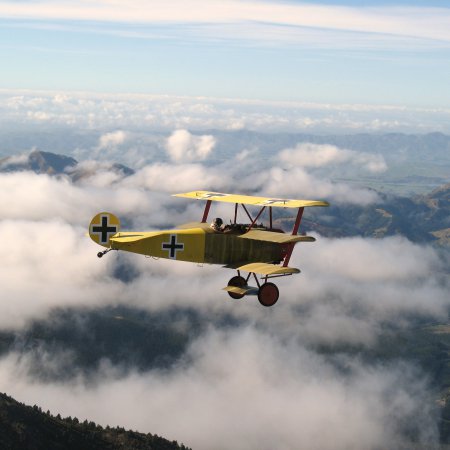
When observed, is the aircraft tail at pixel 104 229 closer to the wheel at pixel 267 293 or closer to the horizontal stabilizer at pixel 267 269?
the horizontal stabilizer at pixel 267 269

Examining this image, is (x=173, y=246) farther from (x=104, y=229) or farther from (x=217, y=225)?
(x=104, y=229)

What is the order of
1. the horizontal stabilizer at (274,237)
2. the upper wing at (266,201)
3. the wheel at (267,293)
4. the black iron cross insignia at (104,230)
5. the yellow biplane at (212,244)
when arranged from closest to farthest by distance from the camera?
the horizontal stabilizer at (274,237) → the upper wing at (266,201) → the wheel at (267,293) → the yellow biplane at (212,244) → the black iron cross insignia at (104,230)

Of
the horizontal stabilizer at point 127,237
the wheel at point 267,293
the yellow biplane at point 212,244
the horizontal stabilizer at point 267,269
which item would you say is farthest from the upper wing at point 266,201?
the horizontal stabilizer at point 127,237

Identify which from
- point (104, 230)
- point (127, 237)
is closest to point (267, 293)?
point (127, 237)

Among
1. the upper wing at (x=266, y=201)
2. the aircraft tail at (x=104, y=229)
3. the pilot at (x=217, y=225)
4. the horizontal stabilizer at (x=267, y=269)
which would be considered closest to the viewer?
the horizontal stabilizer at (x=267, y=269)

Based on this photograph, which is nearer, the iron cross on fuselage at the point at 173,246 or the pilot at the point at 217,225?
the iron cross on fuselage at the point at 173,246

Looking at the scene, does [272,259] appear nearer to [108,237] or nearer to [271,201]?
[271,201]

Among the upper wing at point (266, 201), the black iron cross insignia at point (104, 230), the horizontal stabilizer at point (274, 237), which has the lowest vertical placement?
the black iron cross insignia at point (104, 230)
